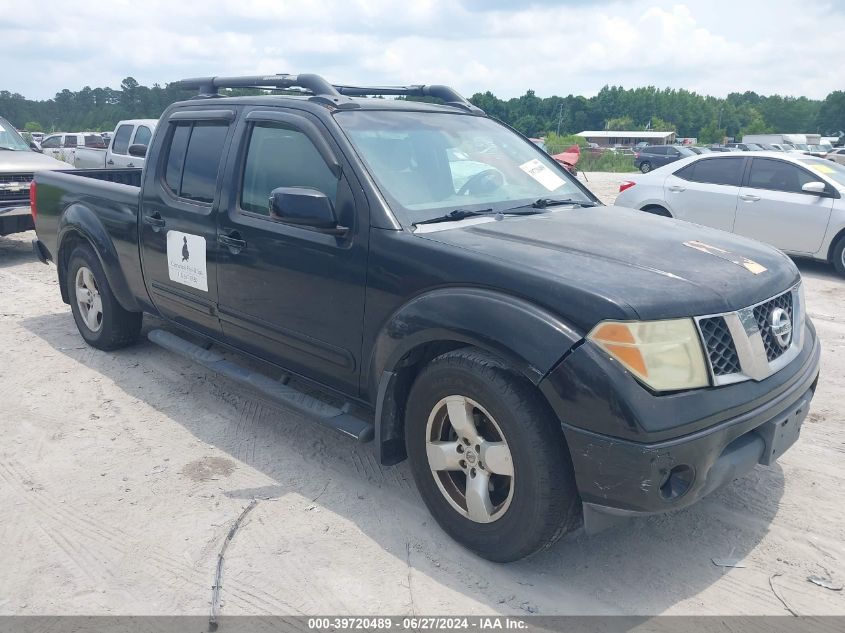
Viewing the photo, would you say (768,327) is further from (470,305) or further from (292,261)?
(292,261)

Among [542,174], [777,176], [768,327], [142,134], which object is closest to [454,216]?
[542,174]

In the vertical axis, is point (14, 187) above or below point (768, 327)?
below

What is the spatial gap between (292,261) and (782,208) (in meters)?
7.39

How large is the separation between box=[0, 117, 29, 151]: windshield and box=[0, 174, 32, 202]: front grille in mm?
1293

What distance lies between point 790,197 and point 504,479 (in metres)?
7.60

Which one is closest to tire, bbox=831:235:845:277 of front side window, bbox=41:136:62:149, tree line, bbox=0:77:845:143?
front side window, bbox=41:136:62:149

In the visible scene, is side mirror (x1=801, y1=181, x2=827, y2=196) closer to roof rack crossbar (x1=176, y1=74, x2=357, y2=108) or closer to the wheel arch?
roof rack crossbar (x1=176, y1=74, x2=357, y2=108)

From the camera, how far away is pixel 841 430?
4309 mm

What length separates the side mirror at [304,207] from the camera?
3291 millimetres

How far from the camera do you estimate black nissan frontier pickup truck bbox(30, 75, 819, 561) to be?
2602 millimetres

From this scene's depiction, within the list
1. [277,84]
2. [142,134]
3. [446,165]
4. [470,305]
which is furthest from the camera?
[142,134]

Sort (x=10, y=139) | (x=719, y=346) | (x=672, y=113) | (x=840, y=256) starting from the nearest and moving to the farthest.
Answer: (x=719, y=346) → (x=840, y=256) → (x=10, y=139) → (x=672, y=113)

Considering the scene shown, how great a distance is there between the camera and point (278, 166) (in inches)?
153

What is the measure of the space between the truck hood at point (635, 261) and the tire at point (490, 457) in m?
0.40
